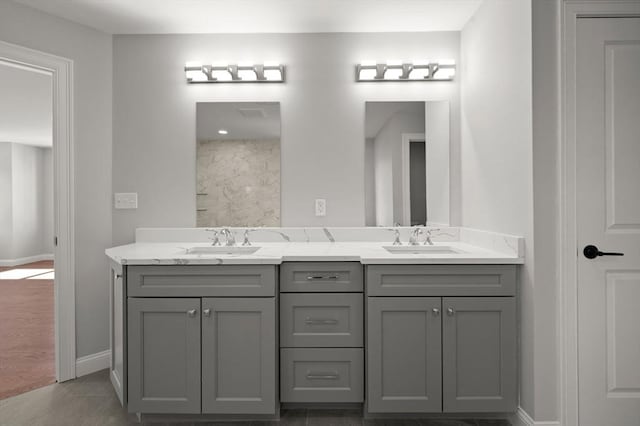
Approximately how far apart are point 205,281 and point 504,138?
1.77 metres

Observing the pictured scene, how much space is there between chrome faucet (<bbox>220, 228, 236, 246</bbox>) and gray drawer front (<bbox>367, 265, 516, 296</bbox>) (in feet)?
3.44

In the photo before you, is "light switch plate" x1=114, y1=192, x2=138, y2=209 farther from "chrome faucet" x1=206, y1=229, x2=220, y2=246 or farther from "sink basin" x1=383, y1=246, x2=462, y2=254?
"sink basin" x1=383, y1=246, x2=462, y2=254

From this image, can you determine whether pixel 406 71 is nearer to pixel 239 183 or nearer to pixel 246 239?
pixel 239 183

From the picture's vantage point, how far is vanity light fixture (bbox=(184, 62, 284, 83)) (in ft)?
8.59

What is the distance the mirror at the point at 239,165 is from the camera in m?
2.68

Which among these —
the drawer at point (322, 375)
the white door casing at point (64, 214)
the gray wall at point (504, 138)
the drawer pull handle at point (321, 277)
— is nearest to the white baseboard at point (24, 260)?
the white door casing at point (64, 214)

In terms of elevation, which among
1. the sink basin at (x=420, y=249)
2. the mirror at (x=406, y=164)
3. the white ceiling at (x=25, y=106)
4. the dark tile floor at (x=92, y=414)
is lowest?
the dark tile floor at (x=92, y=414)

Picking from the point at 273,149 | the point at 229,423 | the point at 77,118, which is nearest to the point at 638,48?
the point at 273,149

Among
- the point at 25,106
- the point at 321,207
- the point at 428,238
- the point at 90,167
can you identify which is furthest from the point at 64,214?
the point at 25,106

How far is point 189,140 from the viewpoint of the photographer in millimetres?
2709

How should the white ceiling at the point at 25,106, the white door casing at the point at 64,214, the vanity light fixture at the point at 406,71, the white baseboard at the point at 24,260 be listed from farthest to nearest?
the white baseboard at the point at 24,260
the white ceiling at the point at 25,106
the vanity light fixture at the point at 406,71
the white door casing at the point at 64,214

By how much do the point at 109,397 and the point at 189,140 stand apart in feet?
5.63

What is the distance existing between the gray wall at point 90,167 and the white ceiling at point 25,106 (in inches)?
20.6

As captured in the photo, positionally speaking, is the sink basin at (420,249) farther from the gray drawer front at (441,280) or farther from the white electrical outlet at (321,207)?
the white electrical outlet at (321,207)
